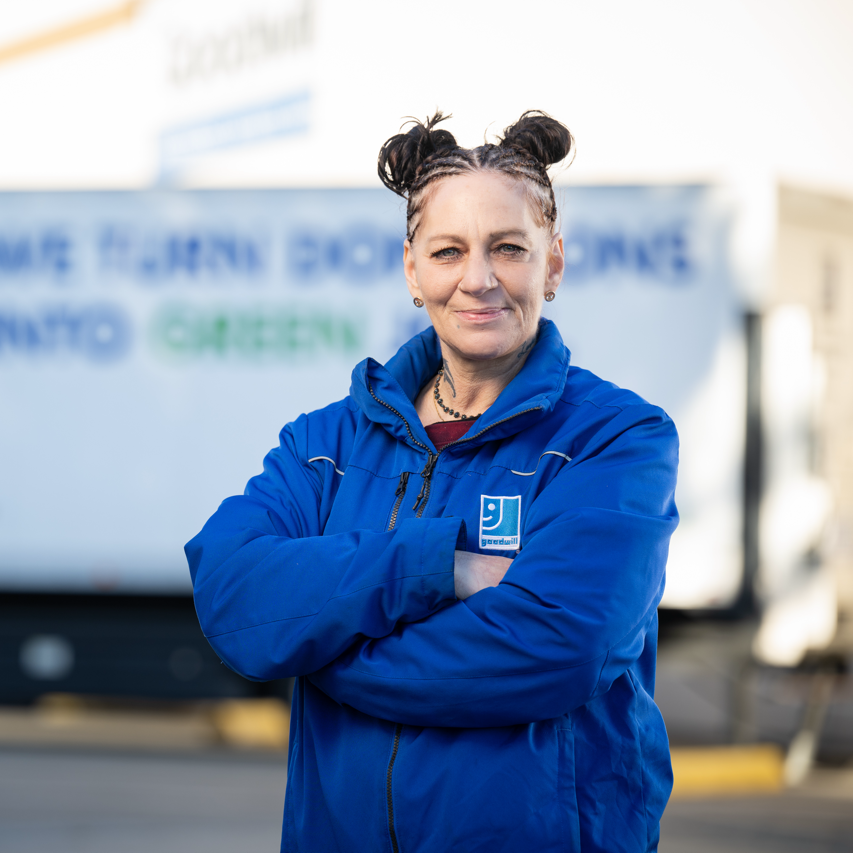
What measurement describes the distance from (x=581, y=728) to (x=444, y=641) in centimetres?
24

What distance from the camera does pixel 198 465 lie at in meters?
Answer: 5.59

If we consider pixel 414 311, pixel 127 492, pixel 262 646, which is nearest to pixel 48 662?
pixel 127 492

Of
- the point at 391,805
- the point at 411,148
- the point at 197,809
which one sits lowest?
the point at 197,809

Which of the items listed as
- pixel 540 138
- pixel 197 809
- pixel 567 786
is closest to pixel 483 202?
pixel 540 138

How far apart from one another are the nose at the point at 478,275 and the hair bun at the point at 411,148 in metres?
0.19

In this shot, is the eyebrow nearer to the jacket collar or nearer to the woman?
the woman

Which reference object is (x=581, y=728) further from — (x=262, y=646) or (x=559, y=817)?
(x=262, y=646)

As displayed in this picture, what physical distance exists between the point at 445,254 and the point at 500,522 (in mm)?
445

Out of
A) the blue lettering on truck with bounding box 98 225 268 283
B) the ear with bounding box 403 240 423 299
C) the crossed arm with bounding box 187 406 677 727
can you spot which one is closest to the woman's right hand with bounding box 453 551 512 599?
the crossed arm with bounding box 187 406 677 727

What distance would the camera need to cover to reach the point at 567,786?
128 cm

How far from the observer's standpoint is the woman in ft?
4.21

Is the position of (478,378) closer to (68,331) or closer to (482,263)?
(482,263)

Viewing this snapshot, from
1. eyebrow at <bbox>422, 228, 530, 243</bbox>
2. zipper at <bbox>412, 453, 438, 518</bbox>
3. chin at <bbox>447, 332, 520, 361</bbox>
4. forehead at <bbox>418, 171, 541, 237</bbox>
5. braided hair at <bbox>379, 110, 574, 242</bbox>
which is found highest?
braided hair at <bbox>379, 110, 574, 242</bbox>

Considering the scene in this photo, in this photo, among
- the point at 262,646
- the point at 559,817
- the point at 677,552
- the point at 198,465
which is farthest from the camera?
the point at 198,465
